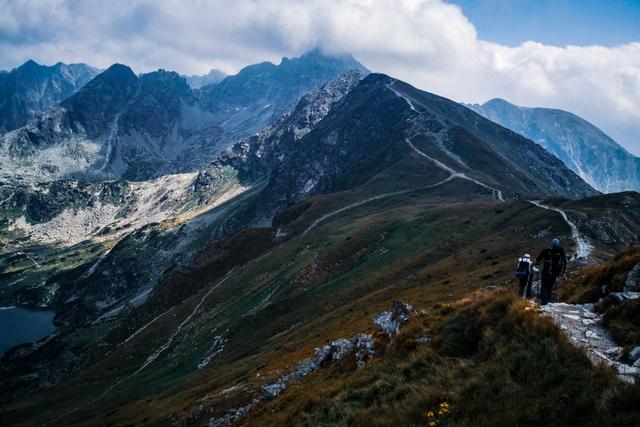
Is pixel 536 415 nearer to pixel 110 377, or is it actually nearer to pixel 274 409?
pixel 274 409

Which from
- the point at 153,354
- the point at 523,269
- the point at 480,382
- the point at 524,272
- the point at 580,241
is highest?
the point at 523,269

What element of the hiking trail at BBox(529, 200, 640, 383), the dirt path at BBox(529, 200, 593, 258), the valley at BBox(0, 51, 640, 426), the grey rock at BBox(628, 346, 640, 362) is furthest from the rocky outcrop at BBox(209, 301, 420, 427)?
the dirt path at BBox(529, 200, 593, 258)

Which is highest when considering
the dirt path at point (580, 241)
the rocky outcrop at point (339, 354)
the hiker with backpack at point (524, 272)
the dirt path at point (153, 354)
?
the hiker with backpack at point (524, 272)

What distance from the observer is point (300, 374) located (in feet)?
114

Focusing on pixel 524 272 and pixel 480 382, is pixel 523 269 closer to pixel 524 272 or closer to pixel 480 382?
pixel 524 272

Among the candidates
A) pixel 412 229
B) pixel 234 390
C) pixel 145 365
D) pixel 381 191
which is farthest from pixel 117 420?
pixel 381 191

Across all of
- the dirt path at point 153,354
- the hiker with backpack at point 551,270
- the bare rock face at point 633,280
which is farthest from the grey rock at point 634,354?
the dirt path at point 153,354

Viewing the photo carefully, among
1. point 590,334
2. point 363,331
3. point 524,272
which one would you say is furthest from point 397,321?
point 363,331

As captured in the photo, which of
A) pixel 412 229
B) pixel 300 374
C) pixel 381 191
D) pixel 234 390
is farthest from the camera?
pixel 381 191

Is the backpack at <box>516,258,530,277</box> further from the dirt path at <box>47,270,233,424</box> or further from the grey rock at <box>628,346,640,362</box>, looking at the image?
the dirt path at <box>47,270,233,424</box>

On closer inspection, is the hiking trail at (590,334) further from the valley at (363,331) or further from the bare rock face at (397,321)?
the bare rock face at (397,321)

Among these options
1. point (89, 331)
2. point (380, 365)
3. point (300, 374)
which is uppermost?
point (380, 365)

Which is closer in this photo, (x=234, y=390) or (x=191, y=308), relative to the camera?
(x=234, y=390)

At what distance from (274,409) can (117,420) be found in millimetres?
52037
